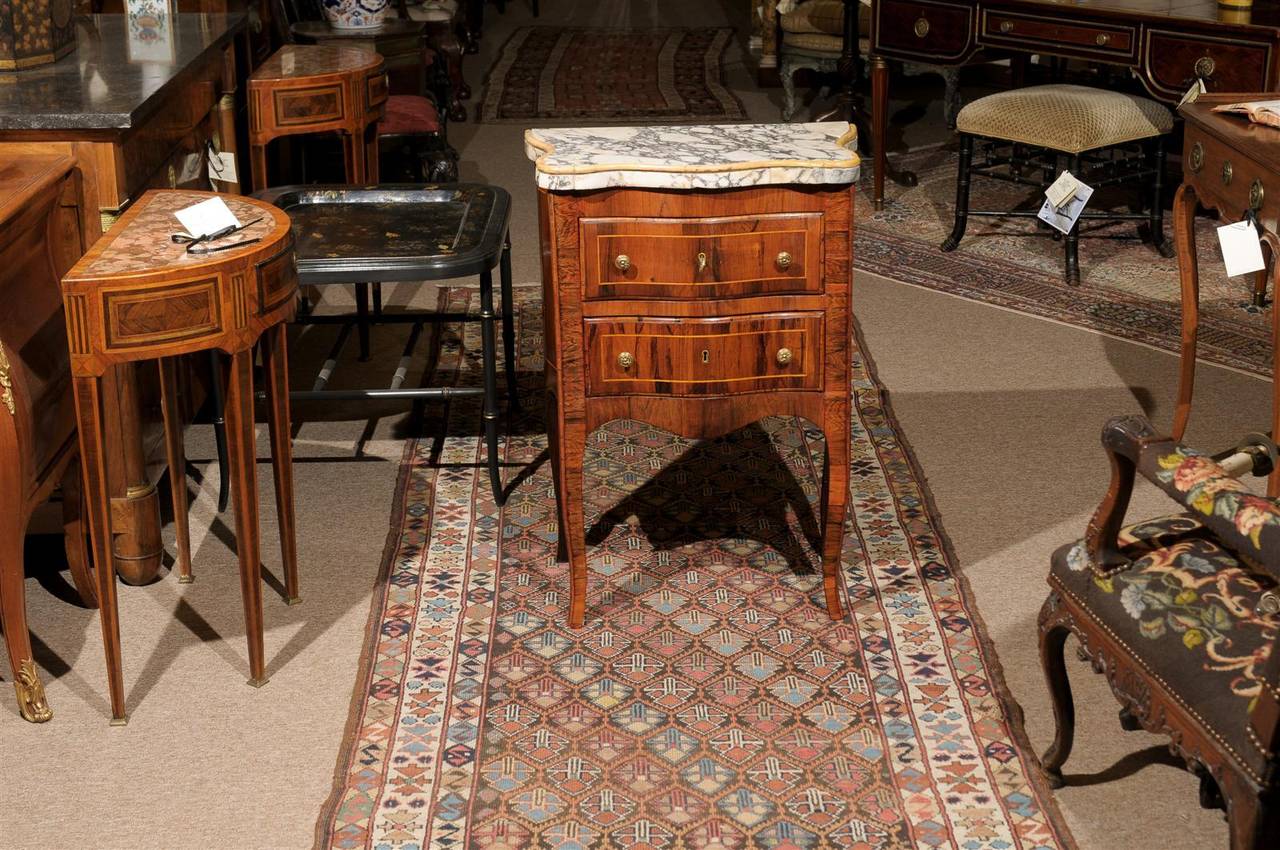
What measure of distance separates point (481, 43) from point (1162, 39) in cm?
692

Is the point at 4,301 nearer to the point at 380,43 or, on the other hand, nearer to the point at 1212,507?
the point at 1212,507

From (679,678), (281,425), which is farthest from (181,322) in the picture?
(679,678)

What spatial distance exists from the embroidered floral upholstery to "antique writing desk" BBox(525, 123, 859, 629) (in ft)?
2.50

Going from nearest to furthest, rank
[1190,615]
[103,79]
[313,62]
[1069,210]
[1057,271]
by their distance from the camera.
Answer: [1190,615] → [103,79] → [313,62] → [1069,210] → [1057,271]

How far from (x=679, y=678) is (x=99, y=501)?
1181 mm

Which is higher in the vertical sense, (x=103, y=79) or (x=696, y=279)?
(x=103, y=79)

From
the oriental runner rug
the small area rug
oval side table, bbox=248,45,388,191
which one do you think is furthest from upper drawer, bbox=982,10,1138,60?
the small area rug

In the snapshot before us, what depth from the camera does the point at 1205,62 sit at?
5.00 metres

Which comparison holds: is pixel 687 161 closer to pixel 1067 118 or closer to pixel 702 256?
pixel 702 256

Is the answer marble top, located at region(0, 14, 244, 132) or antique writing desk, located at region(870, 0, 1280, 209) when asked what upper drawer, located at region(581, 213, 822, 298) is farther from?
antique writing desk, located at region(870, 0, 1280, 209)

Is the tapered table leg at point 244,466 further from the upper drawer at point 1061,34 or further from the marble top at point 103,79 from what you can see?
Result: the upper drawer at point 1061,34

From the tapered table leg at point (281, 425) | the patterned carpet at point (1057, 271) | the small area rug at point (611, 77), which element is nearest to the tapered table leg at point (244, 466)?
the tapered table leg at point (281, 425)

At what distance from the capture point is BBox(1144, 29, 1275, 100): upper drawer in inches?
192

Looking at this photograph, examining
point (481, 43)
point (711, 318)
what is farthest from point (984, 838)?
point (481, 43)
